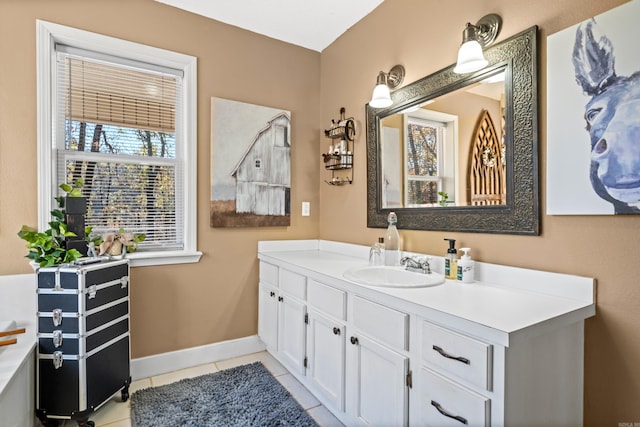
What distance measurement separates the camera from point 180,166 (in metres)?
2.43

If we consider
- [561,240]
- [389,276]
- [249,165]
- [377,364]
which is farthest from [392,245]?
[249,165]

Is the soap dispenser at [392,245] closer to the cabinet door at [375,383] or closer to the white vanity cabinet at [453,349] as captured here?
the white vanity cabinet at [453,349]

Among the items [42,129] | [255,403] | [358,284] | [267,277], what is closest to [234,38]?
[42,129]

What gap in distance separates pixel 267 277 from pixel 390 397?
135cm

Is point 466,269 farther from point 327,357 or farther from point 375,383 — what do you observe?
point 327,357

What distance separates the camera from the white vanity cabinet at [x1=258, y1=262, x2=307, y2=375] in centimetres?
205

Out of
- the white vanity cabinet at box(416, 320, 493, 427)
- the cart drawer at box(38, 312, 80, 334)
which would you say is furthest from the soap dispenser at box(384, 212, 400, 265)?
the cart drawer at box(38, 312, 80, 334)

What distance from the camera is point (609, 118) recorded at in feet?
3.90

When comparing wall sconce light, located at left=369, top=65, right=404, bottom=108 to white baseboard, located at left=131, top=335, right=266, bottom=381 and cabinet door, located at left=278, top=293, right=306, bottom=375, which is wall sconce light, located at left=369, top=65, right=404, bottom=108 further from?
white baseboard, located at left=131, top=335, right=266, bottom=381

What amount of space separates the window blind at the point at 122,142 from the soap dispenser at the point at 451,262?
1.81 m

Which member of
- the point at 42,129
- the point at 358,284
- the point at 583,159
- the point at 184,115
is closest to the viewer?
the point at 583,159

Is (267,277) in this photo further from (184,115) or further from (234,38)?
(234,38)

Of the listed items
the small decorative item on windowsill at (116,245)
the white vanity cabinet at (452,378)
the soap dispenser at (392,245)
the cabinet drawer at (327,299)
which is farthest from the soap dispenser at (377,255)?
the small decorative item on windowsill at (116,245)

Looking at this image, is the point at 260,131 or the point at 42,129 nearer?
the point at 42,129
